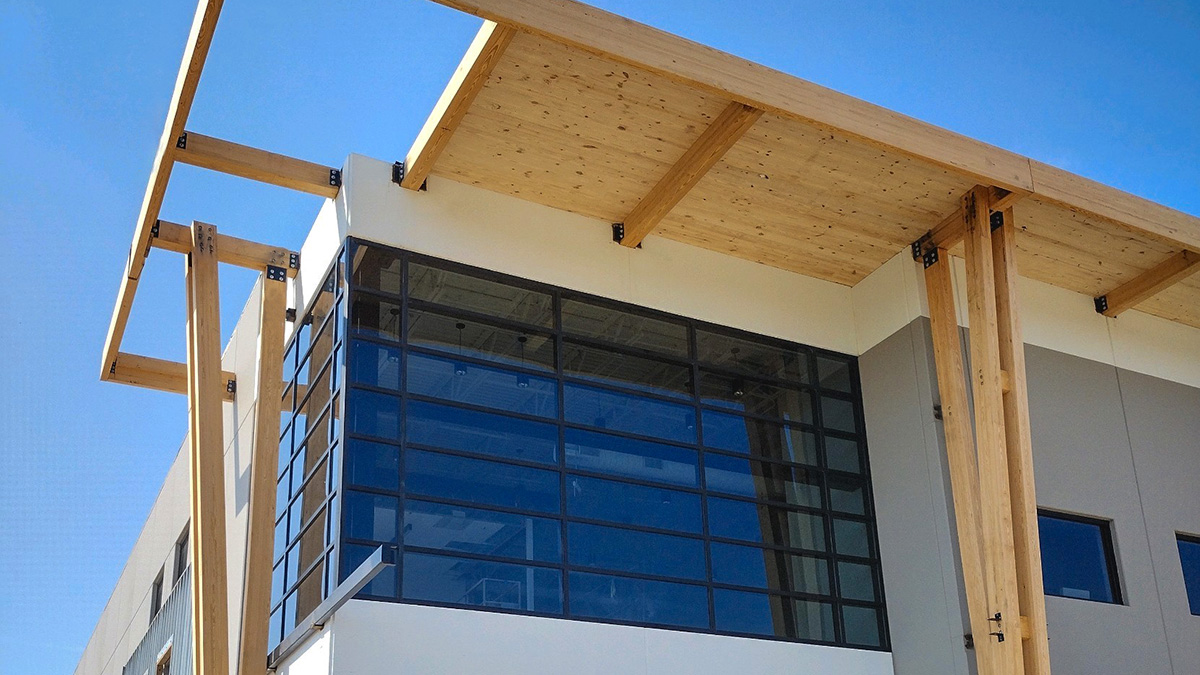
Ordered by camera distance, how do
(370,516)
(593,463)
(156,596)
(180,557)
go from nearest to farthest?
(370,516) → (593,463) → (180,557) → (156,596)

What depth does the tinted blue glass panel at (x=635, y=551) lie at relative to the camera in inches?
352

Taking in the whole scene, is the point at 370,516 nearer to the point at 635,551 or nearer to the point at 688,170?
the point at 635,551

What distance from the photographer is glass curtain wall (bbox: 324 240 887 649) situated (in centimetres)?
853

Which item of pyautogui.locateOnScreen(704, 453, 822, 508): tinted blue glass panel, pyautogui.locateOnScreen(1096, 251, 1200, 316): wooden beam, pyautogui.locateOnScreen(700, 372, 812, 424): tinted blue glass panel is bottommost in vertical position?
pyautogui.locateOnScreen(704, 453, 822, 508): tinted blue glass panel

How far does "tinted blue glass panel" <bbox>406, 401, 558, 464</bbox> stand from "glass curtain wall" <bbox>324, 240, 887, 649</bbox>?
0.04 feet

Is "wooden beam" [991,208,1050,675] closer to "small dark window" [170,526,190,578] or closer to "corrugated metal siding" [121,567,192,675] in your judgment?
"corrugated metal siding" [121,567,192,675]

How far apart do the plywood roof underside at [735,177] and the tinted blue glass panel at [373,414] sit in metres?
2.05

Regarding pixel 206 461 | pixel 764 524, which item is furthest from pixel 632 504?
pixel 206 461

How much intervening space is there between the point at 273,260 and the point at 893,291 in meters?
5.73

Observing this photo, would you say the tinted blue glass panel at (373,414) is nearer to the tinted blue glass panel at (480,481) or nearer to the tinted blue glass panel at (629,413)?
the tinted blue glass panel at (480,481)

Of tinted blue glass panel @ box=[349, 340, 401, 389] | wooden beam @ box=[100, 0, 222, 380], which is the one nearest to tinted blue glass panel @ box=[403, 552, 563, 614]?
tinted blue glass panel @ box=[349, 340, 401, 389]

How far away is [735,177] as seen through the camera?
9.64m

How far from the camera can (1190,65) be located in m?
23.4

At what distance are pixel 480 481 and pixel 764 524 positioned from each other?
8.76 feet
